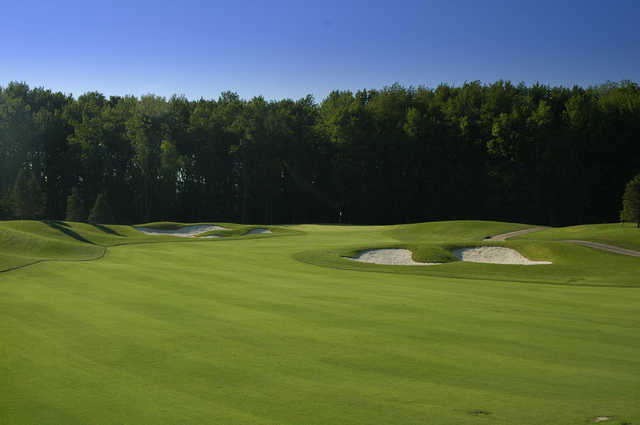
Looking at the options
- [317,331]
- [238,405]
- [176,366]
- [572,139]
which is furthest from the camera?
[572,139]

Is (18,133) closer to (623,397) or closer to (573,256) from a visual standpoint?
(573,256)

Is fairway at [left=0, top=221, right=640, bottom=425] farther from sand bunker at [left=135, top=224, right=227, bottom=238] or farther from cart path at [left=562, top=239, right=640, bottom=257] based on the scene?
sand bunker at [left=135, top=224, right=227, bottom=238]

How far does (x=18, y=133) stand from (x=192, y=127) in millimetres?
20609

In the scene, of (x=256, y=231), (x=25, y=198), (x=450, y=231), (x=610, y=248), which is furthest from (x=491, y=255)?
(x=25, y=198)

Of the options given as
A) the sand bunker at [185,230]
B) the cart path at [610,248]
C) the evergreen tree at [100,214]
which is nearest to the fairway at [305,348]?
the cart path at [610,248]

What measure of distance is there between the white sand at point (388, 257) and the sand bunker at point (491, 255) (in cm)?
231

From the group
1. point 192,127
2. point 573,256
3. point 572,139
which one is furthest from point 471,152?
point 573,256

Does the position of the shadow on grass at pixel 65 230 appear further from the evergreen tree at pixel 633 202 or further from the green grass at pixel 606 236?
the evergreen tree at pixel 633 202

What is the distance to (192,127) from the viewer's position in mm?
63344

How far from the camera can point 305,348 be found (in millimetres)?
7277

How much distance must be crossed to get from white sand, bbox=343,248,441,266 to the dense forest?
39.3 meters

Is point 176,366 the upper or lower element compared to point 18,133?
lower

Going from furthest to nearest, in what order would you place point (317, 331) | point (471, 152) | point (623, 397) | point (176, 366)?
point (471, 152)
point (317, 331)
point (176, 366)
point (623, 397)

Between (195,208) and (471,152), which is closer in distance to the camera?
(471,152)
